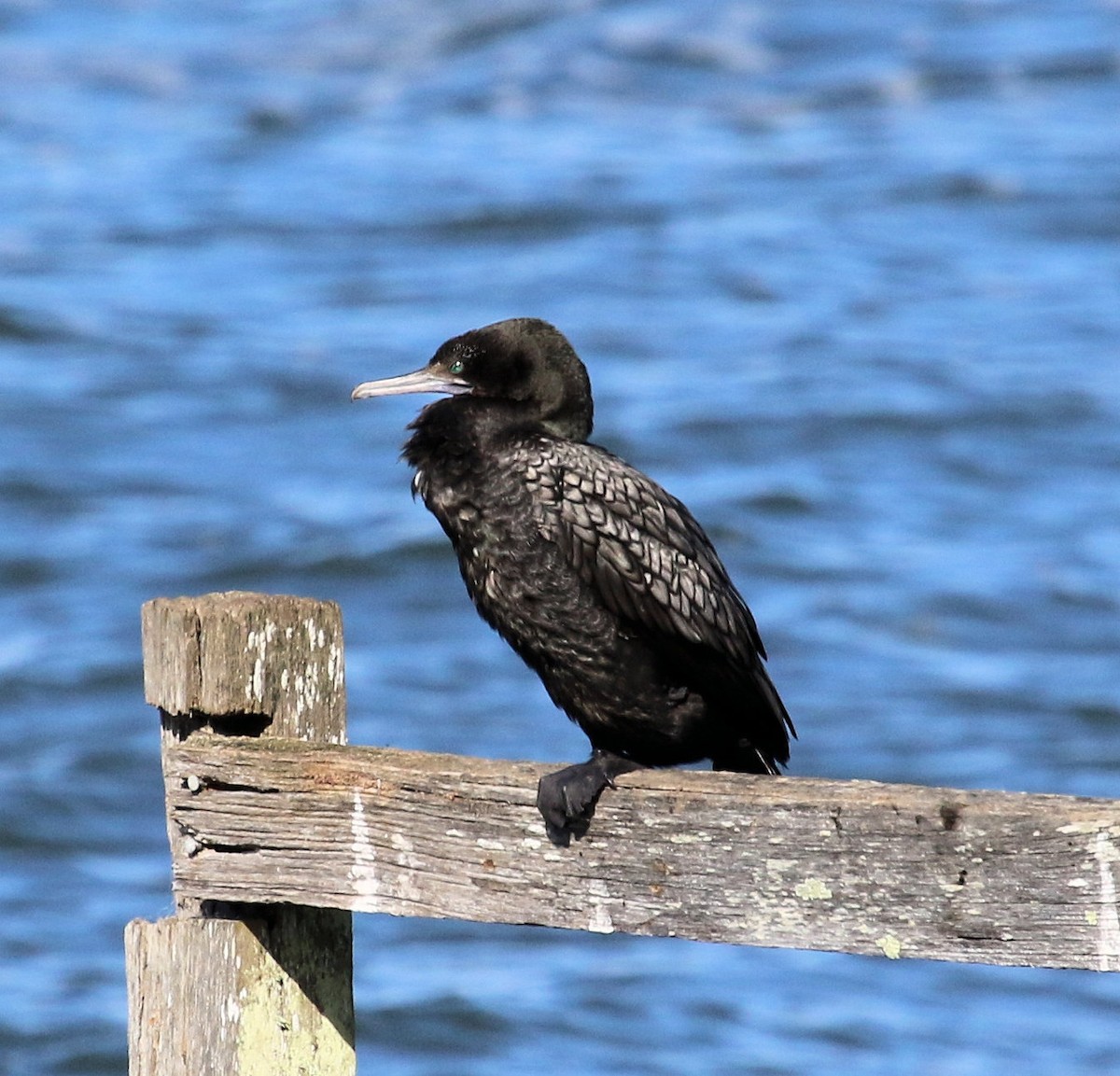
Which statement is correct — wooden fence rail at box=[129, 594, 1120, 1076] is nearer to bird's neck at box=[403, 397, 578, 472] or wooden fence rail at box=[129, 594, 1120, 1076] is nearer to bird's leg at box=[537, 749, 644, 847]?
bird's leg at box=[537, 749, 644, 847]

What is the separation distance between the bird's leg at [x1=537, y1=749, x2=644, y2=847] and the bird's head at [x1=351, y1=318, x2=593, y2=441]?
114cm

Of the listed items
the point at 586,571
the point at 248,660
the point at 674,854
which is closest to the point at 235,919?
the point at 248,660

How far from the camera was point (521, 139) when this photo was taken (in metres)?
17.5

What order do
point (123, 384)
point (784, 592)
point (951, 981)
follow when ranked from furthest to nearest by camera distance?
point (123, 384), point (784, 592), point (951, 981)

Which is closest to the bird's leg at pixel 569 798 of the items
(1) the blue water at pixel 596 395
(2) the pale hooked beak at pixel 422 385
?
(2) the pale hooked beak at pixel 422 385

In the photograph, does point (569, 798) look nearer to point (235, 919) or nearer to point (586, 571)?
point (235, 919)

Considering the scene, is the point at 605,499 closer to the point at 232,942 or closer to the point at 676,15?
the point at 232,942

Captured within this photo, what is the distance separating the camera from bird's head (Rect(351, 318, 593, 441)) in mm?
3877

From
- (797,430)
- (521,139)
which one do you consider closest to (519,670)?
(797,430)

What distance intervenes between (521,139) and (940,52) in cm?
381

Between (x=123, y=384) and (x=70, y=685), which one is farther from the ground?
(x=123, y=384)

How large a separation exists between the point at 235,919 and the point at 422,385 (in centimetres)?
121

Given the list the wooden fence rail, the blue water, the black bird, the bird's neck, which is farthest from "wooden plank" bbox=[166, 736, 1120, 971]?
the blue water

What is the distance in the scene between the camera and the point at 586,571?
3689 mm
